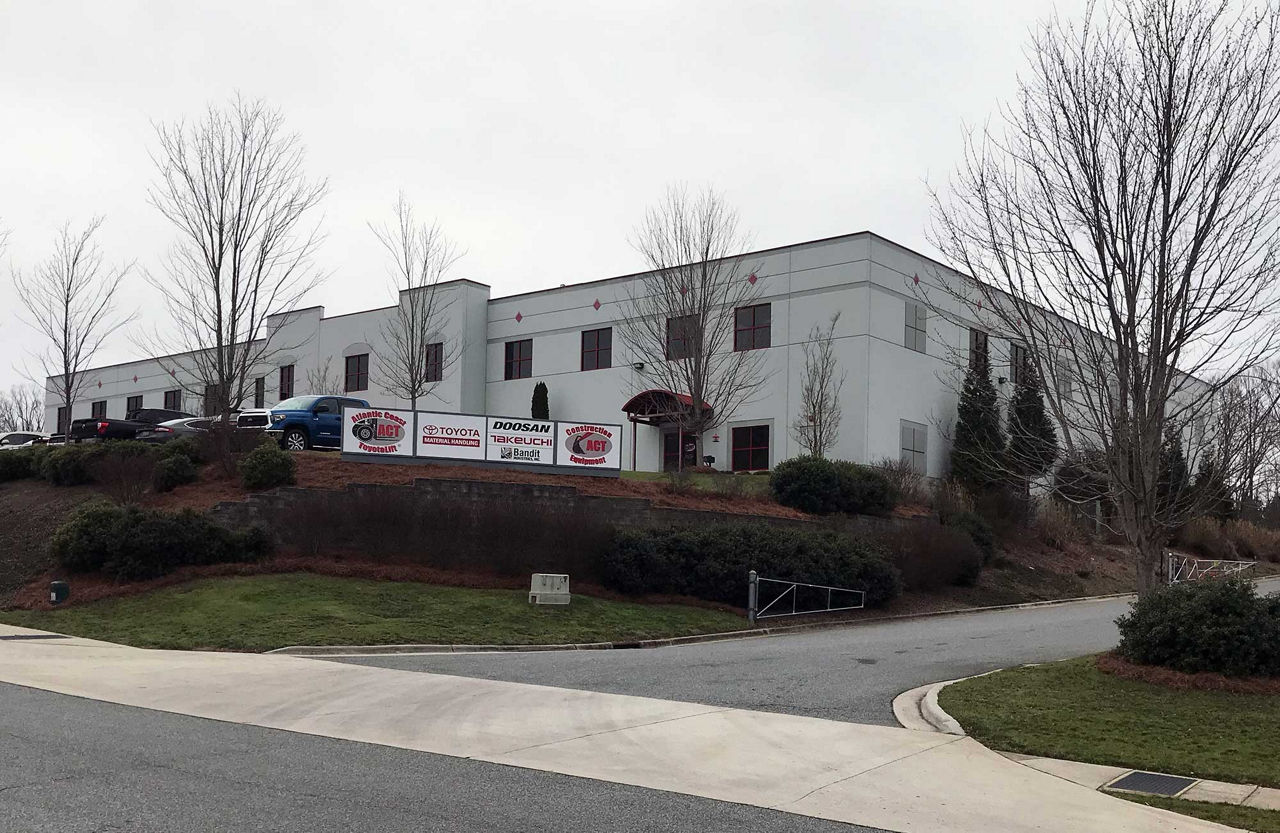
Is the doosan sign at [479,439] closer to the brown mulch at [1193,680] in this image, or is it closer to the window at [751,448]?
the window at [751,448]

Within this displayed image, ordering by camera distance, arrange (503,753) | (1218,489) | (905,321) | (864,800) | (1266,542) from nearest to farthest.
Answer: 1. (864,800)
2. (503,753)
3. (1218,489)
4. (905,321)
5. (1266,542)

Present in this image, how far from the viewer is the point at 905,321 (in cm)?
4100

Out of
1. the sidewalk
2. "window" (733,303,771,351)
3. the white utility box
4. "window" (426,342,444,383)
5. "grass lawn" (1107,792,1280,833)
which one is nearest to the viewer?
"grass lawn" (1107,792,1280,833)

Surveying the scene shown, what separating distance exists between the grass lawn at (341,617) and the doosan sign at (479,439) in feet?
17.9

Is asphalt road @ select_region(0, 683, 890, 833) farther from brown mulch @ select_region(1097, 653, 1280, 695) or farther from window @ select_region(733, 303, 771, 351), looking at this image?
window @ select_region(733, 303, 771, 351)

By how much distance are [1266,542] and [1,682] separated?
147ft

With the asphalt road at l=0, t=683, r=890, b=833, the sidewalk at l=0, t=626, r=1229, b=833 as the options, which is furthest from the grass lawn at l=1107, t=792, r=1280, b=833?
the asphalt road at l=0, t=683, r=890, b=833

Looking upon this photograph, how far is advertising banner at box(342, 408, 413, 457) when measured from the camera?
90.5 ft

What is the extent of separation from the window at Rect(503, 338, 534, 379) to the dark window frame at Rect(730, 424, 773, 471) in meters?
10.4

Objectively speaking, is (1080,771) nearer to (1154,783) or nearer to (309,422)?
(1154,783)

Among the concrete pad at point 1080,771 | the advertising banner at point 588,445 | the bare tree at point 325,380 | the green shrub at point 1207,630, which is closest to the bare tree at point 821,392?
the advertising banner at point 588,445

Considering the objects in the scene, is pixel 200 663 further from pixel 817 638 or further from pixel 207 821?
pixel 817 638

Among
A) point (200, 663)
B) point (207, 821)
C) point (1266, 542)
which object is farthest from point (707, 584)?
point (1266, 542)

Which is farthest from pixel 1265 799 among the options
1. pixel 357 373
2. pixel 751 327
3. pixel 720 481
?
pixel 357 373
